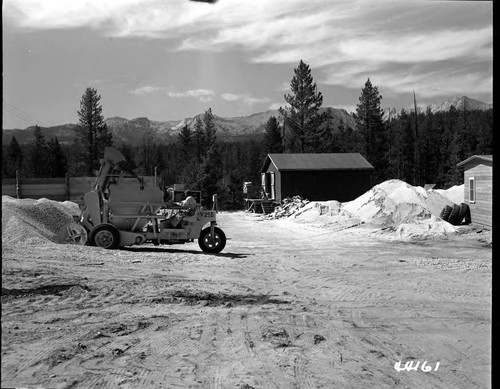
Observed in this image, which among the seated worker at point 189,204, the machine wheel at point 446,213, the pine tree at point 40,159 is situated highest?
the pine tree at point 40,159

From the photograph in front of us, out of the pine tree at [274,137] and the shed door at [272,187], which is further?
the pine tree at [274,137]

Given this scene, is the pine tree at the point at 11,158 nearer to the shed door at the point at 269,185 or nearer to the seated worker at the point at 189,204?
the seated worker at the point at 189,204

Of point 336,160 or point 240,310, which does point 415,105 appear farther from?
point 336,160

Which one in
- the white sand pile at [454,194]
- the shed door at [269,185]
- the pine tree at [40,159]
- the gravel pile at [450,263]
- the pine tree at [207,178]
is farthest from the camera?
the pine tree at [40,159]

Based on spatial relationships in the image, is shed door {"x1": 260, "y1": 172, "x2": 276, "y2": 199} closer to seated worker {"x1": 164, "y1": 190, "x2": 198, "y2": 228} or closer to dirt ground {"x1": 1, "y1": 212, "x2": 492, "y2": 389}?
seated worker {"x1": 164, "y1": 190, "x2": 198, "y2": 228}

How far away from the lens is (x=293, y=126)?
28469mm

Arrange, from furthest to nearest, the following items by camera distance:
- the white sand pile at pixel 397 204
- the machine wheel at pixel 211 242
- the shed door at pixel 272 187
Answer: the shed door at pixel 272 187 → the white sand pile at pixel 397 204 → the machine wheel at pixel 211 242

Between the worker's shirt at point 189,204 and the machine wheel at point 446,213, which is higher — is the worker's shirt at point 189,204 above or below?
above

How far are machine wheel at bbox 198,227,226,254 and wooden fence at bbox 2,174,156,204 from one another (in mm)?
11034

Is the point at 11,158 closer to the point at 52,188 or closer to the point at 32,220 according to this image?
the point at 52,188

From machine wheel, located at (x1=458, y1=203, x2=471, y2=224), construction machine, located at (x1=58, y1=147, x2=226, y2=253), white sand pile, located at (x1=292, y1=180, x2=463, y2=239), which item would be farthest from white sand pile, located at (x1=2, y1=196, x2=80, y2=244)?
machine wheel, located at (x1=458, y1=203, x2=471, y2=224)

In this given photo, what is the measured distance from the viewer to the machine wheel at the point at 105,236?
1178cm

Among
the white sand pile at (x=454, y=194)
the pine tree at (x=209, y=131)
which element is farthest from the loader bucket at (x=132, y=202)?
the pine tree at (x=209, y=131)

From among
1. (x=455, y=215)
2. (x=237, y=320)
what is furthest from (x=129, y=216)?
(x=455, y=215)
